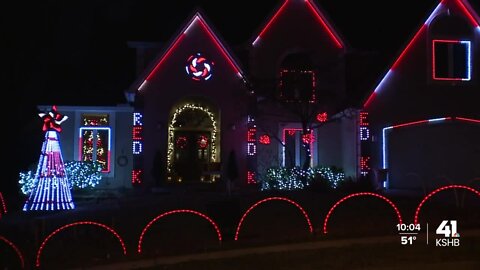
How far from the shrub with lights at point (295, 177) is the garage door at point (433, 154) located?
2.09 meters

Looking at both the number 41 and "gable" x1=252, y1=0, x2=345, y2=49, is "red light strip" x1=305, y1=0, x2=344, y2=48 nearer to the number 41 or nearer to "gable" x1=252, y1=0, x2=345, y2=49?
"gable" x1=252, y1=0, x2=345, y2=49

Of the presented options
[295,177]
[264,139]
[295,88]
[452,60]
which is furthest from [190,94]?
[452,60]

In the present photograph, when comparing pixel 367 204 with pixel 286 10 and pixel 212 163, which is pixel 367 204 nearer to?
pixel 212 163

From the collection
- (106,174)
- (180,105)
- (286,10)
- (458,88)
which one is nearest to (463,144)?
(458,88)

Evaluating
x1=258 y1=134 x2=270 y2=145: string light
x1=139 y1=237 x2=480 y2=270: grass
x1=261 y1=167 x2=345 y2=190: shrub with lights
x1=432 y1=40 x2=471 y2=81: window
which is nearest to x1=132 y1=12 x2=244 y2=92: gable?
x1=258 y1=134 x2=270 y2=145: string light

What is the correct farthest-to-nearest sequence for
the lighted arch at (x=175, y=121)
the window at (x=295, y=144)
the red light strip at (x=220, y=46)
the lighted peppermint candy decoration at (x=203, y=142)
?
the lighted peppermint candy decoration at (x=203, y=142) → the window at (x=295, y=144) → the lighted arch at (x=175, y=121) → the red light strip at (x=220, y=46)

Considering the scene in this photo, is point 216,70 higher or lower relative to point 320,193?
higher

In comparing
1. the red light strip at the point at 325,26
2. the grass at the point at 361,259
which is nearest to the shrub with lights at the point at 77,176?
the red light strip at the point at 325,26

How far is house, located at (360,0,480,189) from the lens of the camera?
65.6 feet

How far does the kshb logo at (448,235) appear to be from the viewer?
962 cm

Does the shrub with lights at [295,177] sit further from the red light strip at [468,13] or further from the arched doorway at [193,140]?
the red light strip at [468,13]

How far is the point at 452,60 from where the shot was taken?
20.6 metres

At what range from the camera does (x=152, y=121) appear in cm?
2091

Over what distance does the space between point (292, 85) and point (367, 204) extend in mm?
7204
